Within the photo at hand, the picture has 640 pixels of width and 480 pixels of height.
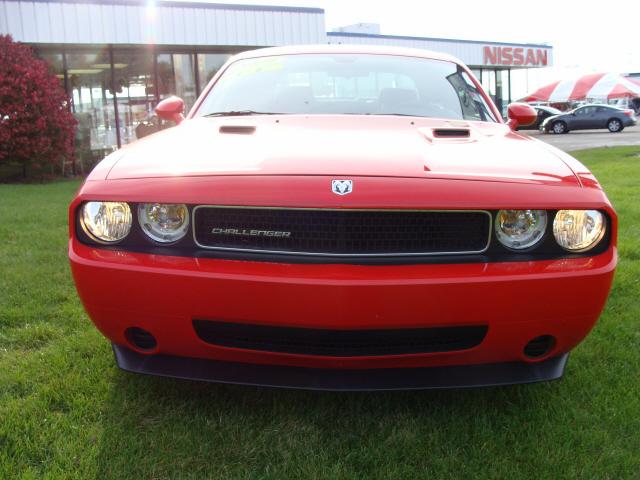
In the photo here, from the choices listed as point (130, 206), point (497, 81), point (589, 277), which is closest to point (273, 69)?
point (130, 206)

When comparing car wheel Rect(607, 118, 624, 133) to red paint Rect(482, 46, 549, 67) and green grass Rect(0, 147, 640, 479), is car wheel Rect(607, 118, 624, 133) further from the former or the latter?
green grass Rect(0, 147, 640, 479)

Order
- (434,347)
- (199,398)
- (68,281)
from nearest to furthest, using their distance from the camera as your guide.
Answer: (434,347), (199,398), (68,281)

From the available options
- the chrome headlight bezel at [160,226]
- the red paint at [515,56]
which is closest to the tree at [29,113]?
the chrome headlight bezel at [160,226]

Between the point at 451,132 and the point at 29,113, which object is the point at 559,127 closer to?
the point at 29,113

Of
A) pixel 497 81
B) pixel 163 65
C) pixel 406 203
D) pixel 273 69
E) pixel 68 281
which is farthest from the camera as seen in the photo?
pixel 497 81

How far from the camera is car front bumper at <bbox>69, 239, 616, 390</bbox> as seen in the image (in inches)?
73.2

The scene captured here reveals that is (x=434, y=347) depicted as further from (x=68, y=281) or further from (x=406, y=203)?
(x=68, y=281)

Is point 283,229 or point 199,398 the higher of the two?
point 283,229

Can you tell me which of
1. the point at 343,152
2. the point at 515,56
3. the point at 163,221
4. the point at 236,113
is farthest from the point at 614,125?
the point at 163,221

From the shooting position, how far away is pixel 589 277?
195cm

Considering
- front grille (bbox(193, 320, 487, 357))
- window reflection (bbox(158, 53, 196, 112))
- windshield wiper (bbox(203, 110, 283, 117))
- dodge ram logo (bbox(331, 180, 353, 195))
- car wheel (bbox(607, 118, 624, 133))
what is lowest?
car wheel (bbox(607, 118, 624, 133))

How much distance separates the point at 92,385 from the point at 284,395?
0.81m

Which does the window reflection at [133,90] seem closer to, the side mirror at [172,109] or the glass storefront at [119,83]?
the glass storefront at [119,83]

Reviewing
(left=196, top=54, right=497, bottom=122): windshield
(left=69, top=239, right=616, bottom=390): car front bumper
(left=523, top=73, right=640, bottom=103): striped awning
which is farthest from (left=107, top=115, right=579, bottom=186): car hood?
(left=523, top=73, right=640, bottom=103): striped awning
